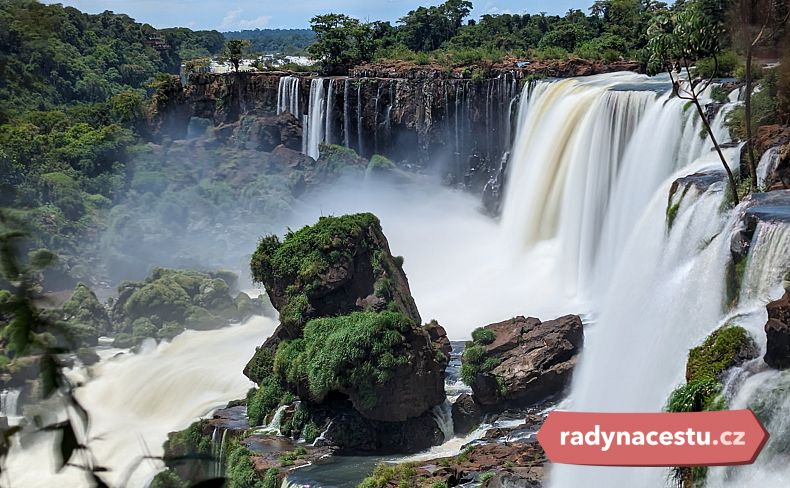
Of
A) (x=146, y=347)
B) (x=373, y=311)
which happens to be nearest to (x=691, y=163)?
(x=373, y=311)

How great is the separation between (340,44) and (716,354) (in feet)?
101

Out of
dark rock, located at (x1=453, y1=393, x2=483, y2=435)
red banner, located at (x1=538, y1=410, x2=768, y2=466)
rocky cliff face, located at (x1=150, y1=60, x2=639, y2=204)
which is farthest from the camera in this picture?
rocky cliff face, located at (x1=150, y1=60, x2=639, y2=204)

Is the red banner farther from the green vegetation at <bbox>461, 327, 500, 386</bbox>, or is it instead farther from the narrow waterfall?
the narrow waterfall

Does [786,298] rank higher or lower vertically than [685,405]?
higher

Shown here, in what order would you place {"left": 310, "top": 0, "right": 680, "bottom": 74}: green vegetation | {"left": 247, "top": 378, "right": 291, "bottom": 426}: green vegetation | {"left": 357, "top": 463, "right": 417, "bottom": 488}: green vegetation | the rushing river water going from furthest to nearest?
{"left": 310, "top": 0, "right": 680, "bottom": 74}: green vegetation → {"left": 247, "top": 378, "right": 291, "bottom": 426}: green vegetation → {"left": 357, "top": 463, "right": 417, "bottom": 488}: green vegetation → the rushing river water

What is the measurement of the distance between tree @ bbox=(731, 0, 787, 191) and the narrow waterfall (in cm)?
2059

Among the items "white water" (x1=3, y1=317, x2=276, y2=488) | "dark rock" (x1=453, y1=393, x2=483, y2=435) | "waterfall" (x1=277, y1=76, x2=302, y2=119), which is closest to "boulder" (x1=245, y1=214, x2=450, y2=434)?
"dark rock" (x1=453, y1=393, x2=483, y2=435)

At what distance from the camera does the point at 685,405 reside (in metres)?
10.5

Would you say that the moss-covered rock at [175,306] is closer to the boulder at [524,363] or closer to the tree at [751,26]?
the boulder at [524,363]

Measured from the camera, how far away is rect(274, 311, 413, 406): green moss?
15.2 metres

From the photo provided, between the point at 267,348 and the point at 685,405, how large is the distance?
31.3 ft

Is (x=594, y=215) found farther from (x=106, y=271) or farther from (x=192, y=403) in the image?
(x=106, y=271)

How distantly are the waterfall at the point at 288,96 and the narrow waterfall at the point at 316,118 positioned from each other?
30.8 inches

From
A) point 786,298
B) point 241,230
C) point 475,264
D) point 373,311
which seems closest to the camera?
point 786,298
